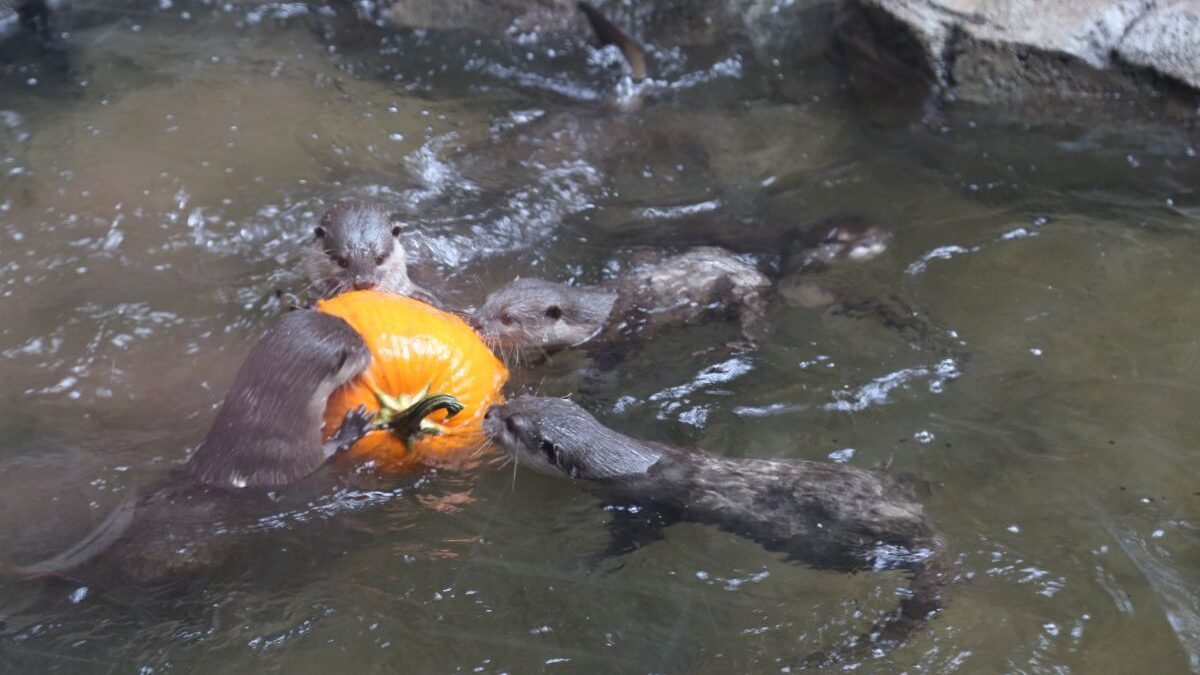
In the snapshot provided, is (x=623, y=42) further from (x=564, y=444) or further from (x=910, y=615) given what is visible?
(x=910, y=615)

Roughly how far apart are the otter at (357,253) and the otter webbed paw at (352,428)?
103 centimetres

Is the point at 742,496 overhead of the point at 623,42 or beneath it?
beneath

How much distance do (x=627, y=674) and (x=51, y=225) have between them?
3.35m

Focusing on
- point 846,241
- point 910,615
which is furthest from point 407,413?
point 846,241

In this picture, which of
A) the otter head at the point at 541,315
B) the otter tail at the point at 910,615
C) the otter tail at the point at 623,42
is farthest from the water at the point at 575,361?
the otter head at the point at 541,315

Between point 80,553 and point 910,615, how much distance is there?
2.25 m

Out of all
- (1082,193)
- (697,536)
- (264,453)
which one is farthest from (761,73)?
(264,453)

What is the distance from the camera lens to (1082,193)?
4.96 m

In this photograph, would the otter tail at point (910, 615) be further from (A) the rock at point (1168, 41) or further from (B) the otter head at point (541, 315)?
(A) the rock at point (1168, 41)

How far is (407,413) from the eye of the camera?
3.18 meters

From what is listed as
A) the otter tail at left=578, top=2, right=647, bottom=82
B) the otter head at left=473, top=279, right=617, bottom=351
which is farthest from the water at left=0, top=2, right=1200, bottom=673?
the otter head at left=473, top=279, right=617, bottom=351

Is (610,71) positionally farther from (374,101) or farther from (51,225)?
(51,225)

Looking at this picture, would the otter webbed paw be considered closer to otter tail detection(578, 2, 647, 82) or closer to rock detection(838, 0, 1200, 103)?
otter tail detection(578, 2, 647, 82)

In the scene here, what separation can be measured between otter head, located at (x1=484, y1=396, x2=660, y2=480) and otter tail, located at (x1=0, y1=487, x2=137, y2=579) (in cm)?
111
